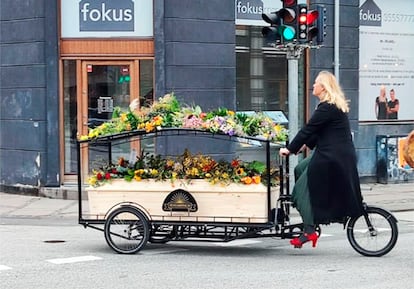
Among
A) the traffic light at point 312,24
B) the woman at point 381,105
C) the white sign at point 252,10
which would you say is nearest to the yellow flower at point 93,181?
the traffic light at point 312,24

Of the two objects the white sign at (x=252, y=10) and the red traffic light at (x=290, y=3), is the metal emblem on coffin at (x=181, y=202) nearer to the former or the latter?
the red traffic light at (x=290, y=3)

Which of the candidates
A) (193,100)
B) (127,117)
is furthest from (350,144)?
(193,100)

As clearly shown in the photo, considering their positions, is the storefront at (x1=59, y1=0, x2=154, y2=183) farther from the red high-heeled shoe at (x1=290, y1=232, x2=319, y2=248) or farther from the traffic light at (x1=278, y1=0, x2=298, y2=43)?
the red high-heeled shoe at (x1=290, y1=232, x2=319, y2=248)

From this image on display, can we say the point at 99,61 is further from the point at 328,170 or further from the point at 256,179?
the point at 328,170

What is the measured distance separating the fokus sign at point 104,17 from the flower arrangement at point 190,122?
597 cm

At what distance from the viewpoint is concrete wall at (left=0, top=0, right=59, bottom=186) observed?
14.3 m

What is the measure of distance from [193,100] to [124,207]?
6221 millimetres

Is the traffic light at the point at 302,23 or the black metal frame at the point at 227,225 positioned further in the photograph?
the traffic light at the point at 302,23

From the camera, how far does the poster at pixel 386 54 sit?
677 inches

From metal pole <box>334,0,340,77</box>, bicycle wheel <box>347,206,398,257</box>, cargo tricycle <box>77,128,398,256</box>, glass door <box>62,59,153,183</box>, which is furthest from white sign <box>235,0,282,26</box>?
bicycle wheel <box>347,206,398,257</box>

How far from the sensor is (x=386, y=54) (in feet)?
57.5

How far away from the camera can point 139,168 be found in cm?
863

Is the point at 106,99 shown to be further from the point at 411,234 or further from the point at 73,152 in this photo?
the point at 411,234

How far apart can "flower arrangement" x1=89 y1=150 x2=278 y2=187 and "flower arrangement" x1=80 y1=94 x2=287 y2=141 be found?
1.33 ft
